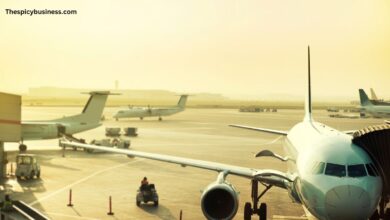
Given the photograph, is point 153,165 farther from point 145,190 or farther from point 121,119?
point 121,119

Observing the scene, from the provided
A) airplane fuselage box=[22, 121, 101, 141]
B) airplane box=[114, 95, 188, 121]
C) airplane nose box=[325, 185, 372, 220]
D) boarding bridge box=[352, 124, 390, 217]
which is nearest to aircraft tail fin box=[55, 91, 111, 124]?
airplane fuselage box=[22, 121, 101, 141]

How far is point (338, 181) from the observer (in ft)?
43.0

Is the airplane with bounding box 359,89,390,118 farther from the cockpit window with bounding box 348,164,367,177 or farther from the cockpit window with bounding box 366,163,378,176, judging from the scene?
the cockpit window with bounding box 348,164,367,177

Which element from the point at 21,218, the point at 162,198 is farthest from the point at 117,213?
the point at 21,218

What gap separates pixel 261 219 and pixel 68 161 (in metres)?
23.6

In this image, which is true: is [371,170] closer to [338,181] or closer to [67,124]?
[338,181]

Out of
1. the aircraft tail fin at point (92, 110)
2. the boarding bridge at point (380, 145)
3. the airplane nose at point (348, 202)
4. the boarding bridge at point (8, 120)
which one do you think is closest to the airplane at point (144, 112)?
the aircraft tail fin at point (92, 110)

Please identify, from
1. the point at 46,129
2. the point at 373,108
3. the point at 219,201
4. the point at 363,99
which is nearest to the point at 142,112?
the point at 373,108

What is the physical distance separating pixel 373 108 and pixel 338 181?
9179 cm

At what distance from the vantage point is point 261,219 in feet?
69.1

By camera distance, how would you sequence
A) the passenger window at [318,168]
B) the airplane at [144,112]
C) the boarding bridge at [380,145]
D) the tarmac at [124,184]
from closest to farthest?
the passenger window at [318,168]
the boarding bridge at [380,145]
the tarmac at [124,184]
the airplane at [144,112]

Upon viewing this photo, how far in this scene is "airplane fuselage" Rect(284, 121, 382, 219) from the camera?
12.8 m

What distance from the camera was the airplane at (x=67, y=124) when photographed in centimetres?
4638

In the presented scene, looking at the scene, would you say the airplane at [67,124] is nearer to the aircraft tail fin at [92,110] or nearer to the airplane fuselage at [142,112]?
the aircraft tail fin at [92,110]
